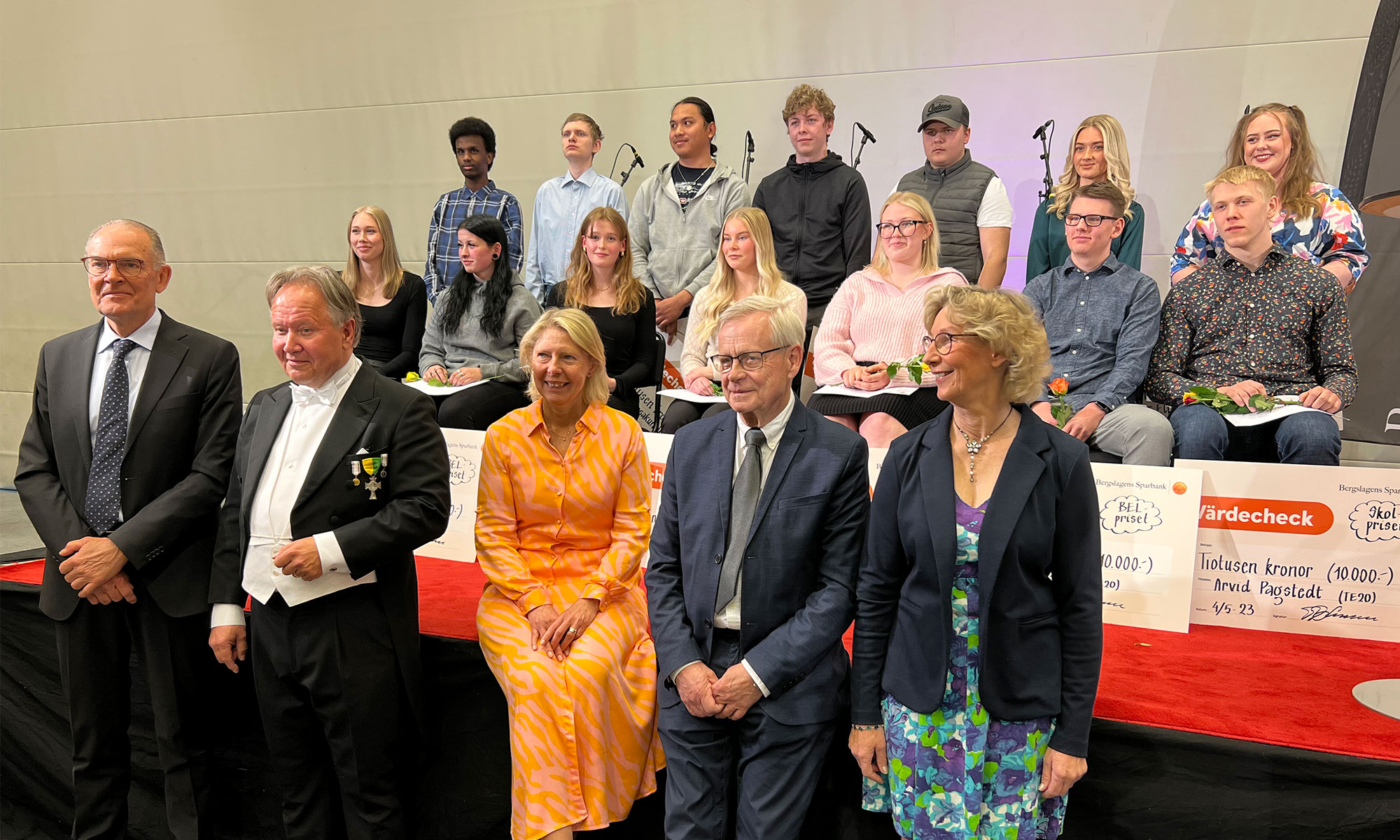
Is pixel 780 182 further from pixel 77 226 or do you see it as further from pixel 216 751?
pixel 77 226

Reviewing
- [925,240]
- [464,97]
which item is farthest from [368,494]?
[464,97]

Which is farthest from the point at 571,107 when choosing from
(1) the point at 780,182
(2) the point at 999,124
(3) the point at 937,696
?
(3) the point at 937,696

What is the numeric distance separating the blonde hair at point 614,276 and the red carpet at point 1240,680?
180 centimetres

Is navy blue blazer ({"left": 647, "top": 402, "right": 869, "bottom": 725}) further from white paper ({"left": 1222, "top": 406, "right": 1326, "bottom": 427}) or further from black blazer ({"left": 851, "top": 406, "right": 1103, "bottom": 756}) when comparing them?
white paper ({"left": 1222, "top": 406, "right": 1326, "bottom": 427})

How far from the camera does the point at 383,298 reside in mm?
4809

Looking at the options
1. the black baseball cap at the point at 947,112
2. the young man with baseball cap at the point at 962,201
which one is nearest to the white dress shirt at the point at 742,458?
the young man with baseball cap at the point at 962,201

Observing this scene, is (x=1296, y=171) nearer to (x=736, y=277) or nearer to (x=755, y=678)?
(x=736, y=277)

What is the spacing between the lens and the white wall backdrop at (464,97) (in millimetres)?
5051

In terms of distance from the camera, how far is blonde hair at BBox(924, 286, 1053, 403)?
1.86 meters

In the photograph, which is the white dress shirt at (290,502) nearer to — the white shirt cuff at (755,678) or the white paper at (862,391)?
the white shirt cuff at (755,678)

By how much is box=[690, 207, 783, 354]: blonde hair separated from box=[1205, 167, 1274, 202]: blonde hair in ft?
5.94

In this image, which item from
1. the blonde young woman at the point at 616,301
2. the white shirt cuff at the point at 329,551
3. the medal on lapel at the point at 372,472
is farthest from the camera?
the blonde young woman at the point at 616,301

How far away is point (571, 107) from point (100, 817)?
525cm

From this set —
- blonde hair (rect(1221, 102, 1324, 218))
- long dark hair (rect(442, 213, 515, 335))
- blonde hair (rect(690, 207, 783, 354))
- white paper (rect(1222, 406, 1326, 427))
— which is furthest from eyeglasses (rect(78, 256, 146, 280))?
blonde hair (rect(1221, 102, 1324, 218))
